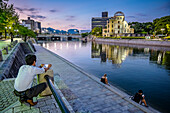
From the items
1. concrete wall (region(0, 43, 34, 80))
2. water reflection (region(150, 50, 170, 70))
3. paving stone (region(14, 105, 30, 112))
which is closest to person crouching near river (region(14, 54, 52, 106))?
paving stone (region(14, 105, 30, 112))

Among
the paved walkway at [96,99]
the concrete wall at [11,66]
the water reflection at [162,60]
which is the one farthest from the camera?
the water reflection at [162,60]

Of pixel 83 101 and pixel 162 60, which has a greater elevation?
pixel 162 60

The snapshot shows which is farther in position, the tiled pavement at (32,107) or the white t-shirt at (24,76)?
the tiled pavement at (32,107)

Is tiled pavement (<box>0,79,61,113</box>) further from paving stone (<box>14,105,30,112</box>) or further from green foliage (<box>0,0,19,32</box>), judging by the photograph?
green foliage (<box>0,0,19,32</box>)

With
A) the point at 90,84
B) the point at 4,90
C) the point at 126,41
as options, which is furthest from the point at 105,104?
the point at 126,41

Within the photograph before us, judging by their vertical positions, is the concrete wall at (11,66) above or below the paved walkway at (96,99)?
above

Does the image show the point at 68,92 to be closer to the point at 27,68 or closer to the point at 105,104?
the point at 105,104

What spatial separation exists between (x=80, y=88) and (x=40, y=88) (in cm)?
469

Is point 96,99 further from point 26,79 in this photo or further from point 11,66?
point 11,66

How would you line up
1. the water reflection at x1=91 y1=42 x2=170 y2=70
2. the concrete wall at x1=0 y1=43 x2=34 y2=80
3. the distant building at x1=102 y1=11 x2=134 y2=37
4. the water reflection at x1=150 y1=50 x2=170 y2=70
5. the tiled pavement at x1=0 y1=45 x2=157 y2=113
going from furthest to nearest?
the distant building at x1=102 y1=11 x2=134 y2=37
the water reflection at x1=91 y1=42 x2=170 y2=70
the water reflection at x1=150 y1=50 x2=170 y2=70
the concrete wall at x1=0 y1=43 x2=34 y2=80
the tiled pavement at x1=0 y1=45 x2=157 y2=113

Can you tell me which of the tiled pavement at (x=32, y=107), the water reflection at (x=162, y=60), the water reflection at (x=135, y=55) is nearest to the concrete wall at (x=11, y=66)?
the tiled pavement at (x=32, y=107)

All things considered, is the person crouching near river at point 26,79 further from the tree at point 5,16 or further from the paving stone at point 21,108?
the tree at point 5,16

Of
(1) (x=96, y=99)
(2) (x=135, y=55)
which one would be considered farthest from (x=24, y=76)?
(2) (x=135, y=55)

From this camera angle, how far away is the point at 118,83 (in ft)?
41.1
